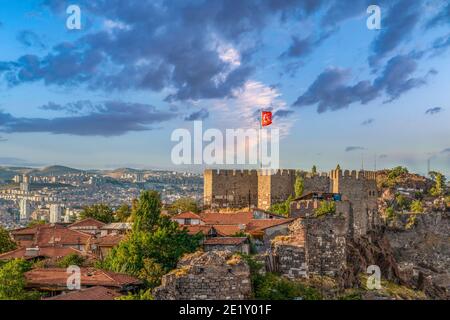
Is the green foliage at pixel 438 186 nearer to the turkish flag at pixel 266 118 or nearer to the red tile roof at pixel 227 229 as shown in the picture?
the turkish flag at pixel 266 118

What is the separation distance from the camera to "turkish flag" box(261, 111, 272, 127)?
3400 cm

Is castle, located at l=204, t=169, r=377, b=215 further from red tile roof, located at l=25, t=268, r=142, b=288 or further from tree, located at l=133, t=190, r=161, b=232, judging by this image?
red tile roof, located at l=25, t=268, r=142, b=288

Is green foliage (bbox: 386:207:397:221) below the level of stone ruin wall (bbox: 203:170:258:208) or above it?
below

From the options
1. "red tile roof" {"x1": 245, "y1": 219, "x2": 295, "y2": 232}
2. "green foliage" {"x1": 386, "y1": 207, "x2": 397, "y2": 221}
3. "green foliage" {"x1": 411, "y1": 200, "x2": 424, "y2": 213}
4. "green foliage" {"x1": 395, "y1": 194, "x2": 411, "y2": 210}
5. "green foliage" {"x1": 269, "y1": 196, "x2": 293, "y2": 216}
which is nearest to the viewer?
"red tile roof" {"x1": 245, "y1": 219, "x2": 295, "y2": 232}

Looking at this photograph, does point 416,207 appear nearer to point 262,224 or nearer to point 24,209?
point 262,224

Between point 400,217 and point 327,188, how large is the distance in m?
9.79

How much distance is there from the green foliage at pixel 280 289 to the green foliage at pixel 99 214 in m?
27.9

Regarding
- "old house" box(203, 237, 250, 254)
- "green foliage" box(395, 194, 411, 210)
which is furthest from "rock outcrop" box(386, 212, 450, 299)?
"old house" box(203, 237, 250, 254)

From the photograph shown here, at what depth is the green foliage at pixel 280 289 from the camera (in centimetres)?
1491

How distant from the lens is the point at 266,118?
34.3 m

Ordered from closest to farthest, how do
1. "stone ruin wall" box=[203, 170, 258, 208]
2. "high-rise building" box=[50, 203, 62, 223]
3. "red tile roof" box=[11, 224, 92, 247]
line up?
"red tile roof" box=[11, 224, 92, 247] → "stone ruin wall" box=[203, 170, 258, 208] → "high-rise building" box=[50, 203, 62, 223]

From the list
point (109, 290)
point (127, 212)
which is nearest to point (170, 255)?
point (109, 290)

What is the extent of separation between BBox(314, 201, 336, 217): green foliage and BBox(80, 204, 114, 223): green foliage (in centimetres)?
1437

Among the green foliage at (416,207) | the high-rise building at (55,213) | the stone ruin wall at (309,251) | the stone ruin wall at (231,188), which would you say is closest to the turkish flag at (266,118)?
the stone ruin wall at (231,188)
